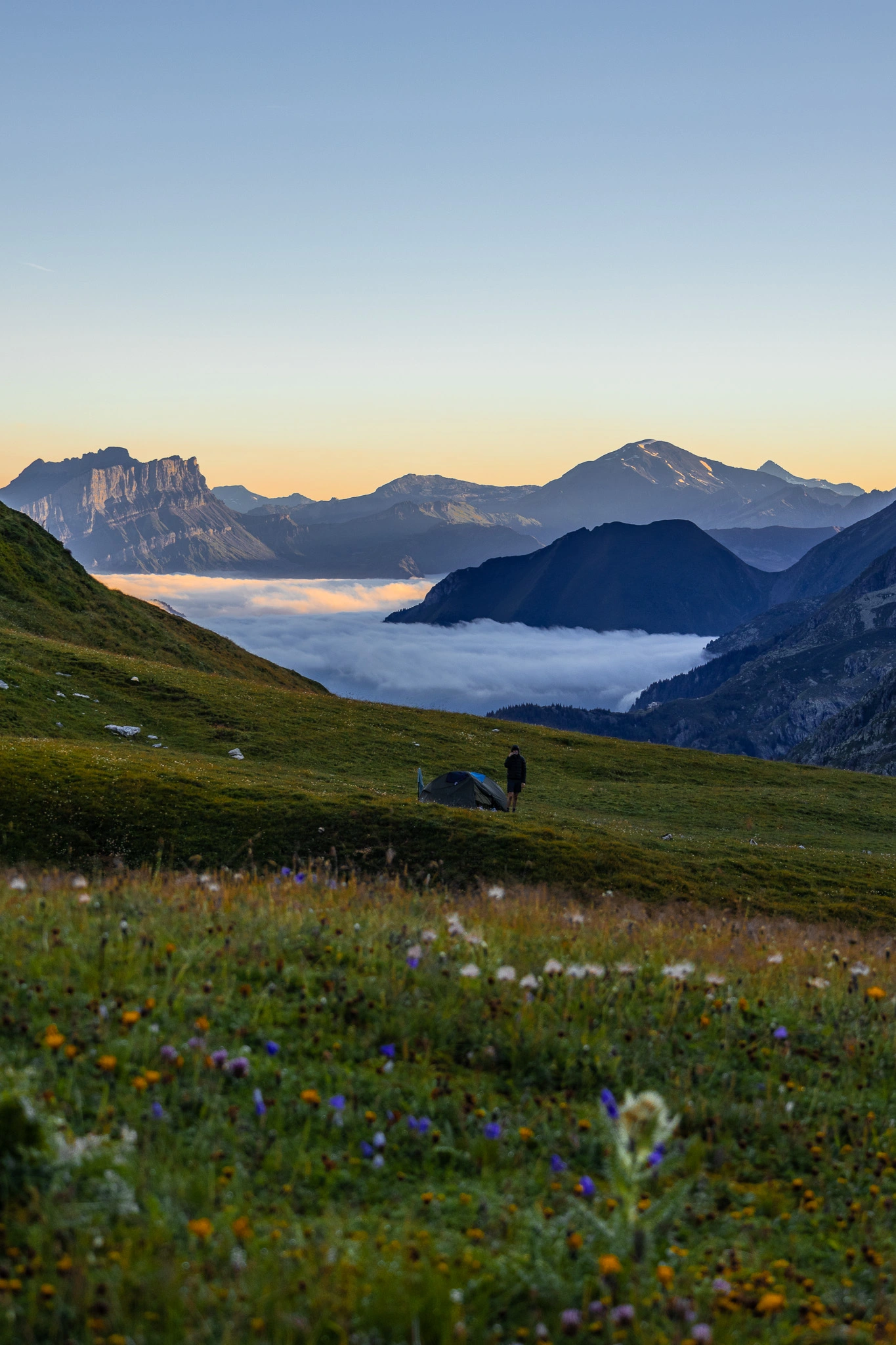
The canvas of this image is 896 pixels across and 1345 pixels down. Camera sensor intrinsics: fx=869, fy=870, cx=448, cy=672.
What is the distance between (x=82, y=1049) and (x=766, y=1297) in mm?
4739

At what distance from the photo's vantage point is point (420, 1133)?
20.5 feet

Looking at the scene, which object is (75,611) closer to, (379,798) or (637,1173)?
(379,798)

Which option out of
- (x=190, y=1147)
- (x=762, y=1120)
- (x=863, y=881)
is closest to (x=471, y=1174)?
(x=190, y=1147)

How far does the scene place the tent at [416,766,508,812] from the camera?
38.8 m

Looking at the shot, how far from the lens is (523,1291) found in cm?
493

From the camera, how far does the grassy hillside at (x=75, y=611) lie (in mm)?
67062

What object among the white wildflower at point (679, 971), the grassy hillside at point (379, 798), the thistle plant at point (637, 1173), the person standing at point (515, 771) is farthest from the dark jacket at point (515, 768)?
the thistle plant at point (637, 1173)

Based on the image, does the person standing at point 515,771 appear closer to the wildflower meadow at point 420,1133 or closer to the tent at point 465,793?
the tent at point 465,793

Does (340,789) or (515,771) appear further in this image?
(515,771)

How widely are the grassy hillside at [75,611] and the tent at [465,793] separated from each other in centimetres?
3560

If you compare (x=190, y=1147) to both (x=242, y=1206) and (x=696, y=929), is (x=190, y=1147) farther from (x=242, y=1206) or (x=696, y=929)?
(x=696, y=929)

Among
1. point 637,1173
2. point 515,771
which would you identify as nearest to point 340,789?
point 515,771

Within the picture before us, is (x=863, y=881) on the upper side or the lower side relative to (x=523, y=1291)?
lower

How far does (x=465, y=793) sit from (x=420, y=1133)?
32870 mm
